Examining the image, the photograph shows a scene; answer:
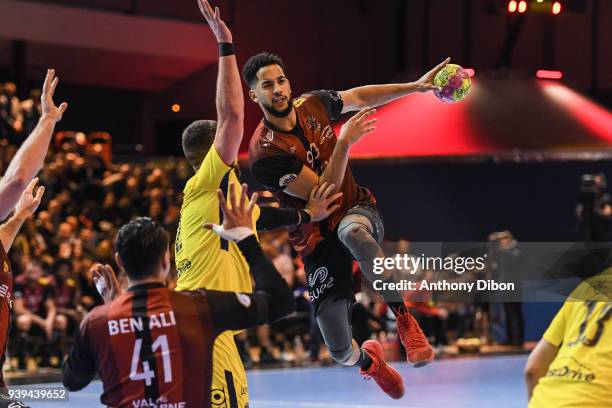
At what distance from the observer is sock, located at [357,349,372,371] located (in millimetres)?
8047

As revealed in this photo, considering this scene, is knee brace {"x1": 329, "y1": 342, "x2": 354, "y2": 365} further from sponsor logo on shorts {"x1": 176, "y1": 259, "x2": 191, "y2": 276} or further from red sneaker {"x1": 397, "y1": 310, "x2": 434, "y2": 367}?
sponsor logo on shorts {"x1": 176, "y1": 259, "x2": 191, "y2": 276}

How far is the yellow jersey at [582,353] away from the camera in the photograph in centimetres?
502

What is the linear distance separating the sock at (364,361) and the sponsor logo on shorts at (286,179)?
147 cm

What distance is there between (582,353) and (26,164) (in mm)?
3238

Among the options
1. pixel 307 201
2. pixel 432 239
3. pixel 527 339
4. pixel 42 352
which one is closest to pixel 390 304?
pixel 307 201

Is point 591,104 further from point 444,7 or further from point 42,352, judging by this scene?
point 42,352

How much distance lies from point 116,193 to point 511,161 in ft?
29.1

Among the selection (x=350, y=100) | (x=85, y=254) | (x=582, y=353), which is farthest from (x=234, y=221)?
(x=85, y=254)

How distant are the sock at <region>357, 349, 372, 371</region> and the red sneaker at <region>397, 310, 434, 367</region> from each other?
2.59 ft

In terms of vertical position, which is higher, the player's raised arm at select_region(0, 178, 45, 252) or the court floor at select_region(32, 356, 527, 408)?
the player's raised arm at select_region(0, 178, 45, 252)

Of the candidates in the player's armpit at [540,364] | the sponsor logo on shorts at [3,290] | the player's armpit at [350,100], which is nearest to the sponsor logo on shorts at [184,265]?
the sponsor logo on shorts at [3,290]

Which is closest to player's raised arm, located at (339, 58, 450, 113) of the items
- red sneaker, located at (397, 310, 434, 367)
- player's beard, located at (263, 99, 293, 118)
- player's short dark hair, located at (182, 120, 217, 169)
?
player's beard, located at (263, 99, 293, 118)

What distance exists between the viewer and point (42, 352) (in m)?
14.6

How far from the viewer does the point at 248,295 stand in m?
5.00
